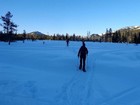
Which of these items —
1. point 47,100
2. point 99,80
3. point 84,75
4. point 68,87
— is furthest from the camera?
point 84,75

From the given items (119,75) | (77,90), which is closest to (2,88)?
(77,90)

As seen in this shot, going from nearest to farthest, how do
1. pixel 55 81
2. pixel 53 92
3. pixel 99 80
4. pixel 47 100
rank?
1. pixel 47 100
2. pixel 53 92
3. pixel 55 81
4. pixel 99 80

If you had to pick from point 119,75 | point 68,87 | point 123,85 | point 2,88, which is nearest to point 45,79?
point 68,87

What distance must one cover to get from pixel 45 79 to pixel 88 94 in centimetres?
332

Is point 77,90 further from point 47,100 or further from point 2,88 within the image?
point 2,88

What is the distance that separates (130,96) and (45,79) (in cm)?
482

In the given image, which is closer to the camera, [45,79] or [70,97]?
[70,97]

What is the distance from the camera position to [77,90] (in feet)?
41.8

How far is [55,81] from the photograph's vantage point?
1441 cm

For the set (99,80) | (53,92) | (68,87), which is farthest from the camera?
(99,80)

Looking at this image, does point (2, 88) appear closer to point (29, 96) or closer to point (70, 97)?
point (29, 96)

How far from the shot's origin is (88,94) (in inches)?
482

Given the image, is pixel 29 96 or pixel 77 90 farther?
pixel 77 90

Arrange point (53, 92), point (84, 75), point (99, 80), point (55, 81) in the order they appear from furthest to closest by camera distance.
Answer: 1. point (84, 75)
2. point (99, 80)
3. point (55, 81)
4. point (53, 92)
